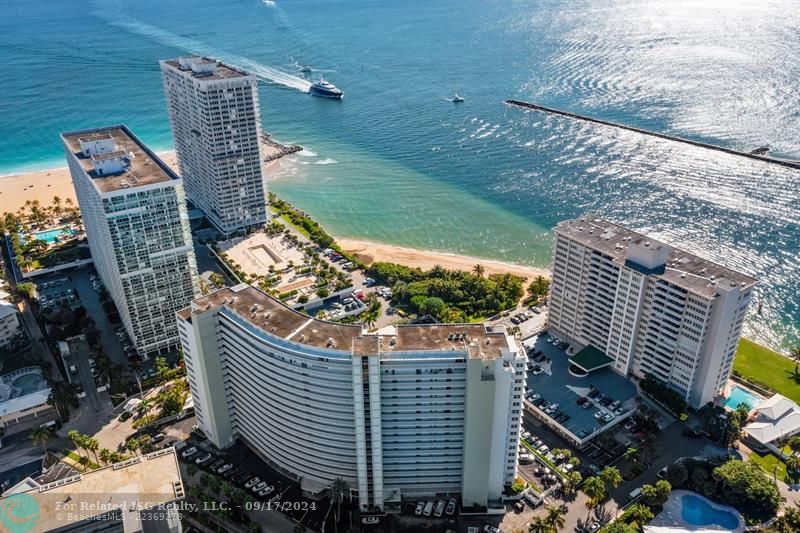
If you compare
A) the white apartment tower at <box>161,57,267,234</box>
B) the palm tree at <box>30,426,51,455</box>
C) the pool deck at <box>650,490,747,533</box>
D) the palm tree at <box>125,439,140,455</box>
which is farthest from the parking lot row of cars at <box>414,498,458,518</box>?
the white apartment tower at <box>161,57,267,234</box>

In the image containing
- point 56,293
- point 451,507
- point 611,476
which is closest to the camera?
point 611,476

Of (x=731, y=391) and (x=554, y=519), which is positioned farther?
(x=731, y=391)

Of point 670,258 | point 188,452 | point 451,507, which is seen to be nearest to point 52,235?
point 188,452

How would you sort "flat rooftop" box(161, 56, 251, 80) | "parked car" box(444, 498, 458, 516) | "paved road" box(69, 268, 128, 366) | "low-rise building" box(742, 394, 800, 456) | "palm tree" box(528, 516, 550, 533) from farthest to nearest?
"flat rooftop" box(161, 56, 251, 80)
"paved road" box(69, 268, 128, 366)
"low-rise building" box(742, 394, 800, 456)
"parked car" box(444, 498, 458, 516)
"palm tree" box(528, 516, 550, 533)

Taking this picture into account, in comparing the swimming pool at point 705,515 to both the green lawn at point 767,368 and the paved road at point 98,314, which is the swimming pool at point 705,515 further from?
the paved road at point 98,314

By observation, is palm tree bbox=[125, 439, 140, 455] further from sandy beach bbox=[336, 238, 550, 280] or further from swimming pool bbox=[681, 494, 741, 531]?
swimming pool bbox=[681, 494, 741, 531]

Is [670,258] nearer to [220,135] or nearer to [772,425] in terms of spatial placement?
[772,425]

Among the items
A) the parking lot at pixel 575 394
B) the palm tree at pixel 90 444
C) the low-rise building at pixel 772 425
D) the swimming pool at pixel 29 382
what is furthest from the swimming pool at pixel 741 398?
the swimming pool at pixel 29 382
